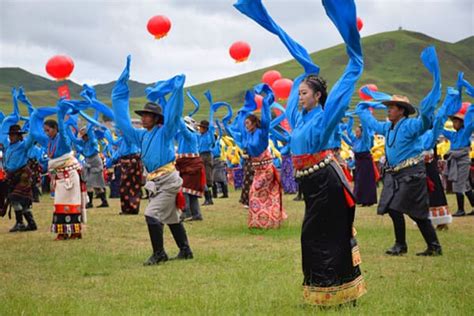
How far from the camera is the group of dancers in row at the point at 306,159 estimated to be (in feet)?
17.4

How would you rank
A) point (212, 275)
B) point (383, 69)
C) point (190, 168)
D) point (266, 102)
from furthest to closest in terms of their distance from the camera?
point (383, 69) → point (190, 168) → point (266, 102) → point (212, 275)

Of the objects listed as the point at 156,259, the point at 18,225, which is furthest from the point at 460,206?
the point at 18,225

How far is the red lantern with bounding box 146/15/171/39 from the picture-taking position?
48.9ft

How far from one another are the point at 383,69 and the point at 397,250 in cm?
8324

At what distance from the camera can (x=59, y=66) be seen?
16.2 metres

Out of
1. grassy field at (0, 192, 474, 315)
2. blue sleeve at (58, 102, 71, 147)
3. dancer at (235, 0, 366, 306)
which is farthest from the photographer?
blue sleeve at (58, 102, 71, 147)

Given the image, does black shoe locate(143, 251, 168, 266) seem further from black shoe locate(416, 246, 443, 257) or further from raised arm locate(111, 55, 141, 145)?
black shoe locate(416, 246, 443, 257)

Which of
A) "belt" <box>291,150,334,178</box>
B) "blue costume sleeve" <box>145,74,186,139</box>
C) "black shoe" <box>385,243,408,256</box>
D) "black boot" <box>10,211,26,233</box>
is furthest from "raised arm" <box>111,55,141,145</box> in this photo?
"black boot" <box>10,211,26,233</box>

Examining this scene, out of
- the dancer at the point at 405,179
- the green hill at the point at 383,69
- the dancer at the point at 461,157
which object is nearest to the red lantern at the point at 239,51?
the dancer at the point at 461,157

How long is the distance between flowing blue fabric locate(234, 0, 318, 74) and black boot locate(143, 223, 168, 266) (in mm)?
2775

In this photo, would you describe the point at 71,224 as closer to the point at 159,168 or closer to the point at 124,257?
the point at 124,257

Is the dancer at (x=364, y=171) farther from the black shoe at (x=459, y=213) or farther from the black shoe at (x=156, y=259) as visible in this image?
the black shoe at (x=156, y=259)

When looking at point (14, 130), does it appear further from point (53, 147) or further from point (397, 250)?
point (397, 250)

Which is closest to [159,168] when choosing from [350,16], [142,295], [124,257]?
[124,257]
